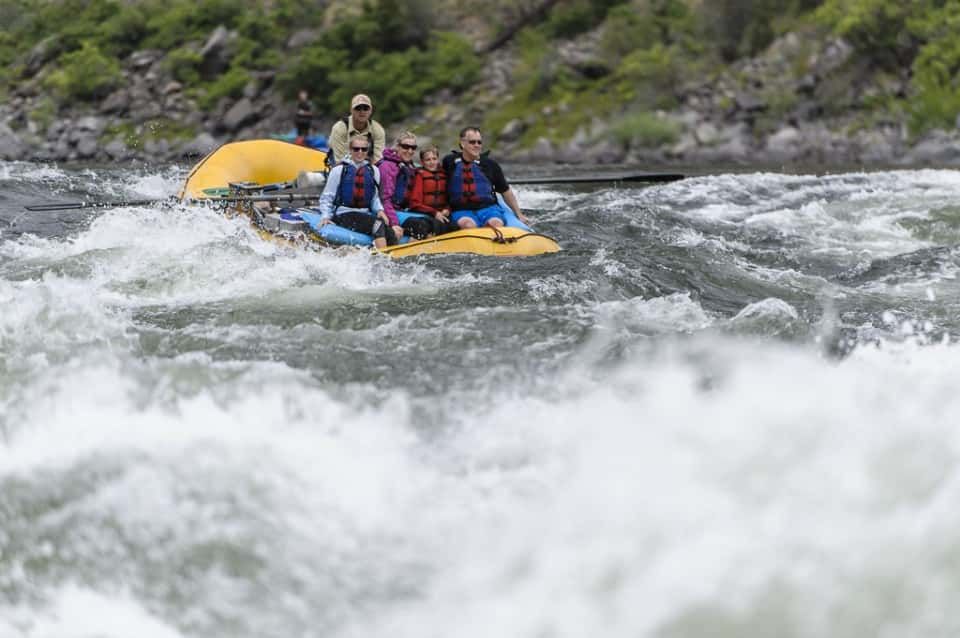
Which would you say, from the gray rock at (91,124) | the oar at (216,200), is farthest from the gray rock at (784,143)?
the gray rock at (91,124)

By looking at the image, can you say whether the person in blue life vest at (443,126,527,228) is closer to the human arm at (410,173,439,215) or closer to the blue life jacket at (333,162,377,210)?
the human arm at (410,173,439,215)

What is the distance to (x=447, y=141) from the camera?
20062 mm

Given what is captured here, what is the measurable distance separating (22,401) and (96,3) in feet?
73.7

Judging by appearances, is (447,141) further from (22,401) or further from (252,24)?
(22,401)

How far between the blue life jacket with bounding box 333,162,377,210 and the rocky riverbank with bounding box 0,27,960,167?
31.9 ft

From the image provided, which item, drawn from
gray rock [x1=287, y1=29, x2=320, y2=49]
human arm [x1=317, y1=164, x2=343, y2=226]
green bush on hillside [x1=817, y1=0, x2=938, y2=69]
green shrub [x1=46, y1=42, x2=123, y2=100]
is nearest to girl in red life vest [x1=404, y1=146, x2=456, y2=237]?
human arm [x1=317, y1=164, x2=343, y2=226]

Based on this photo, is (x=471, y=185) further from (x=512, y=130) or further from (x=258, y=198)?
(x=512, y=130)

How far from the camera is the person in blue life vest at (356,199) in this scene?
806cm

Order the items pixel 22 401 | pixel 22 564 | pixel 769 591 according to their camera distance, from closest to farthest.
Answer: pixel 769 591 < pixel 22 564 < pixel 22 401

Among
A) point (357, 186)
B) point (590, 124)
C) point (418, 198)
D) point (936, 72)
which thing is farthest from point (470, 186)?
point (936, 72)

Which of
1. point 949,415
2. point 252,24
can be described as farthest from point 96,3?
point 949,415

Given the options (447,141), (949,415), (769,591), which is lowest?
(769,591)

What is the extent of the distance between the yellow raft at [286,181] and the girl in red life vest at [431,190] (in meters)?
0.73

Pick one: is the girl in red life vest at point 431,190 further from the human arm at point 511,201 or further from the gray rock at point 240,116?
the gray rock at point 240,116
